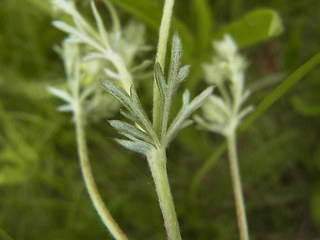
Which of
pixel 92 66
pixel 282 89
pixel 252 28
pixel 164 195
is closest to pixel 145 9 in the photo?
pixel 92 66

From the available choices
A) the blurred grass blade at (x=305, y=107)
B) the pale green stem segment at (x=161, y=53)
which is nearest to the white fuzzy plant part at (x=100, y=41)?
the pale green stem segment at (x=161, y=53)

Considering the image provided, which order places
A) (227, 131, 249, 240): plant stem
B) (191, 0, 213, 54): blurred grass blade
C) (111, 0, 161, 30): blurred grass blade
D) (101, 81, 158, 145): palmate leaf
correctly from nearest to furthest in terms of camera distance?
(101, 81, 158, 145): palmate leaf → (227, 131, 249, 240): plant stem → (111, 0, 161, 30): blurred grass blade → (191, 0, 213, 54): blurred grass blade

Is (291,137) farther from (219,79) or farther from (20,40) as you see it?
(20,40)

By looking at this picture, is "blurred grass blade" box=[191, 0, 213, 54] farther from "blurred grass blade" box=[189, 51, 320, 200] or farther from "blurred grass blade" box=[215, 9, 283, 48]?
"blurred grass blade" box=[189, 51, 320, 200]

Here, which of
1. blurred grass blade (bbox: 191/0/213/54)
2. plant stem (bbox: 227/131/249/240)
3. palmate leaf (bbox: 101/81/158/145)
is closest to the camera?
palmate leaf (bbox: 101/81/158/145)

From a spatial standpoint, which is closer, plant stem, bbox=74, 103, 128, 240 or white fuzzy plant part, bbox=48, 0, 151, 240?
plant stem, bbox=74, 103, 128, 240

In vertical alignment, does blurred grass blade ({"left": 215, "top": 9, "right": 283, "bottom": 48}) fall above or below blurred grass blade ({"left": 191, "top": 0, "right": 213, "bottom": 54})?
below

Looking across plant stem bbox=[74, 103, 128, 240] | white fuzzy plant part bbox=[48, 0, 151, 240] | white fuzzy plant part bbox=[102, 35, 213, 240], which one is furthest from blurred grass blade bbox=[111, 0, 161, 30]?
white fuzzy plant part bbox=[102, 35, 213, 240]

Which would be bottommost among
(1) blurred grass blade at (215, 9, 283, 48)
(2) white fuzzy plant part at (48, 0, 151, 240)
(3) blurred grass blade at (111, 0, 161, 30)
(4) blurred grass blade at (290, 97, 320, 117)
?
(4) blurred grass blade at (290, 97, 320, 117)
